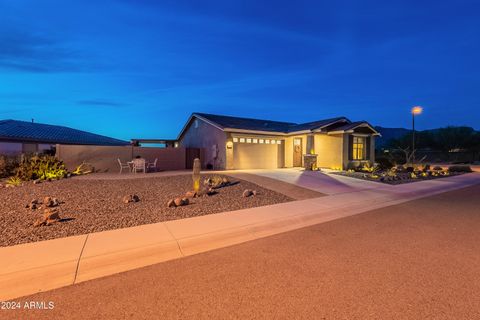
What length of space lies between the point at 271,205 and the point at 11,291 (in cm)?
580

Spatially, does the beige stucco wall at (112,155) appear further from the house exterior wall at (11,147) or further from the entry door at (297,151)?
the entry door at (297,151)

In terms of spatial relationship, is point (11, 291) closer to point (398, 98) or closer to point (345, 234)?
point (345, 234)

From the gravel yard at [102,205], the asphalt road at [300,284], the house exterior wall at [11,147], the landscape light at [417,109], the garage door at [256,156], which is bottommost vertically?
the asphalt road at [300,284]

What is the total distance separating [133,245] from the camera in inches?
165

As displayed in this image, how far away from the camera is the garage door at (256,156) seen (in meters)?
18.6

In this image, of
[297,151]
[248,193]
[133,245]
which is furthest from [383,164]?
[133,245]

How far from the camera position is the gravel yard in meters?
5.05

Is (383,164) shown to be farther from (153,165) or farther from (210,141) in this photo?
(153,165)

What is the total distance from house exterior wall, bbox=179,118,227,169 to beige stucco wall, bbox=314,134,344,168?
24.9 ft

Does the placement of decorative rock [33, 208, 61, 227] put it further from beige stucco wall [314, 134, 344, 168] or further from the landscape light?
the landscape light

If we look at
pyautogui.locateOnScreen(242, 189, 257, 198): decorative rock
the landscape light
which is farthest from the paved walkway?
the landscape light

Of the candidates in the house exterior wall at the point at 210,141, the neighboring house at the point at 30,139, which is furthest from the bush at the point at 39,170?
the house exterior wall at the point at 210,141

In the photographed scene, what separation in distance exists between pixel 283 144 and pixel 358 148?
5911 millimetres

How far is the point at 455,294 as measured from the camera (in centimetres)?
287
